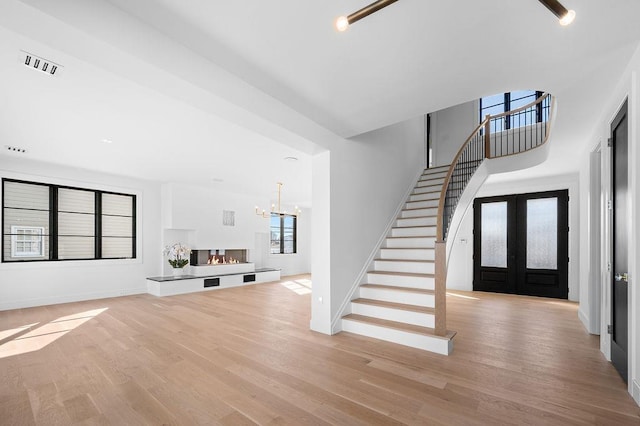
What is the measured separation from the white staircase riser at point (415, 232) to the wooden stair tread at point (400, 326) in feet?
5.95

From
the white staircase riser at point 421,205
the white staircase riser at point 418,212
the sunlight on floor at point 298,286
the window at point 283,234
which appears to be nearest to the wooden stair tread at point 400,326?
the white staircase riser at point 418,212

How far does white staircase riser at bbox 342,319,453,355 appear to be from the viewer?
333cm

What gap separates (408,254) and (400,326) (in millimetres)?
1403

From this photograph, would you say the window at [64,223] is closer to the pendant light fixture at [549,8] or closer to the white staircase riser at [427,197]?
the white staircase riser at [427,197]

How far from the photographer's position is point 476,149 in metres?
7.00

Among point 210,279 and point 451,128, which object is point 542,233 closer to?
point 451,128

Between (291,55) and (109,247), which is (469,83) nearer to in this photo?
(291,55)

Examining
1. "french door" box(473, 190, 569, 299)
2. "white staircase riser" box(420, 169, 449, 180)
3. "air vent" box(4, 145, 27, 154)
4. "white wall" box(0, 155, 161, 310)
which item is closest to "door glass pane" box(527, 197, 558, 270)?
"french door" box(473, 190, 569, 299)

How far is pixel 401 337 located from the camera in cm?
360

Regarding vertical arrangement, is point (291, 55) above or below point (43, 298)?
above

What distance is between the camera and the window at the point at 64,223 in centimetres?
568

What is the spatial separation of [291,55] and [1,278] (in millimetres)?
6709

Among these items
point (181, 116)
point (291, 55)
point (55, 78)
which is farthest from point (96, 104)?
point (291, 55)

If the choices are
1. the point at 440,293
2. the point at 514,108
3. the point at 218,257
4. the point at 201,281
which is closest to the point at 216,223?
the point at 218,257
